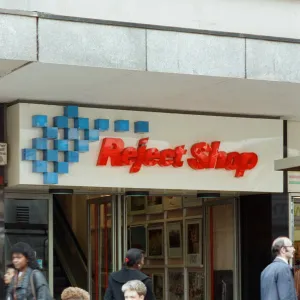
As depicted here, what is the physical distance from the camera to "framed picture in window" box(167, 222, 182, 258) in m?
17.6

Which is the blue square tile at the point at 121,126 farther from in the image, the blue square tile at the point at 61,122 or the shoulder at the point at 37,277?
the shoulder at the point at 37,277

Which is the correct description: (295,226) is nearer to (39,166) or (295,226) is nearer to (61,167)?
(61,167)

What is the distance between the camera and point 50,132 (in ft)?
45.4

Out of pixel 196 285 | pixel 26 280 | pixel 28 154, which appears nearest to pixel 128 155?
pixel 28 154

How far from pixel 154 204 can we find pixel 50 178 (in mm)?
4153

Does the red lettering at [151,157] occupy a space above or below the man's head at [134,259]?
above

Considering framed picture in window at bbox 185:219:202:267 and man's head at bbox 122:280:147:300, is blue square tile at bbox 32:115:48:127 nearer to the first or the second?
framed picture in window at bbox 185:219:202:267

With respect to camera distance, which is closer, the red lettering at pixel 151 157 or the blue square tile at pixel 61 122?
the blue square tile at pixel 61 122

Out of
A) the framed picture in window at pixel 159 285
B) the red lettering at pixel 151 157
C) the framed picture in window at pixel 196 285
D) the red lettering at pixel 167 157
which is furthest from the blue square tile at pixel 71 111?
the framed picture in window at pixel 159 285

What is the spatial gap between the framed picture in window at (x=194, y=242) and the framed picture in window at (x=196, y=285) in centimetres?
17

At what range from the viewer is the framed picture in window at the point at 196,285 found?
1714 centimetres

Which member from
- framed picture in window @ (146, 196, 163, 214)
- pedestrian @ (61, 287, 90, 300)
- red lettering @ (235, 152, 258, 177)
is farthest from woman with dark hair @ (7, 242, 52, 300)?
framed picture in window @ (146, 196, 163, 214)

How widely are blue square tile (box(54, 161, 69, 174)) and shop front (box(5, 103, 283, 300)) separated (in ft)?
0.04

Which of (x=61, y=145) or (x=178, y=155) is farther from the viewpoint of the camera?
(x=178, y=155)
